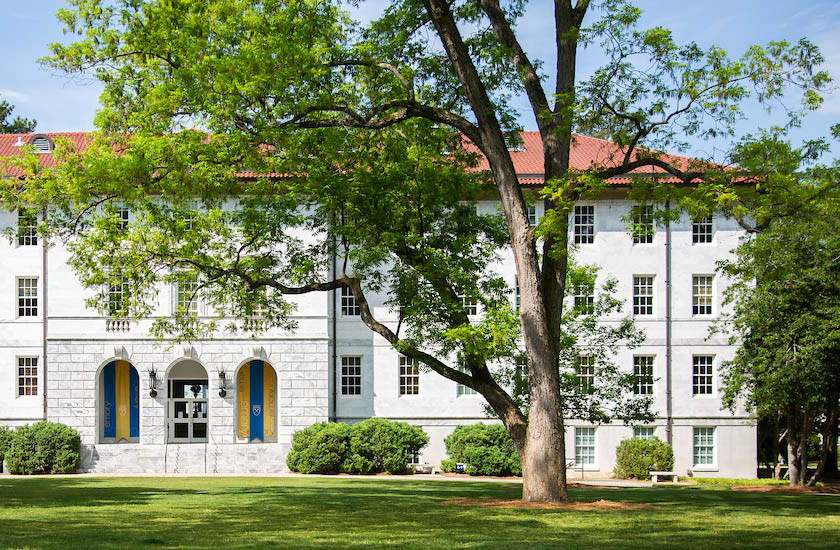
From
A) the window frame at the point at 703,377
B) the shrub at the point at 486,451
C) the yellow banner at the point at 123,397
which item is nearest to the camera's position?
the shrub at the point at 486,451

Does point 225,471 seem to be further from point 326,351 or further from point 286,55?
point 286,55

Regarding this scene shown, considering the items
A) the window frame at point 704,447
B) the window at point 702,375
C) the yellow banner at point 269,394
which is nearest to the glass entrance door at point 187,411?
the yellow banner at point 269,394

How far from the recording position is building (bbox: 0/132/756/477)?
40500mm

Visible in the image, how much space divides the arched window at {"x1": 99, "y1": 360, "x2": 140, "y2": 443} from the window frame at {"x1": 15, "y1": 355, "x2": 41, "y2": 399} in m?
2.51

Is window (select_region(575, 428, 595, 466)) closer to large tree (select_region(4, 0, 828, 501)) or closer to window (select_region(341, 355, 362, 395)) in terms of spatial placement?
window (select_region(341, 355, 362, 395))

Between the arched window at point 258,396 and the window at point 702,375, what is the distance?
16720 millimetres

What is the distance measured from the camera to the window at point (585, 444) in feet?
135

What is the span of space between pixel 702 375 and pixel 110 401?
23624mm

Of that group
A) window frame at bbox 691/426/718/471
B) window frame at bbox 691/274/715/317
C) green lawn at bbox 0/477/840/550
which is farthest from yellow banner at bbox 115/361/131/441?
window frame at bbox 691/274/715/317

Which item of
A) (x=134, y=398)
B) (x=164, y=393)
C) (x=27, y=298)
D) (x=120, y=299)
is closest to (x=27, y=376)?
(x=27, y=298)

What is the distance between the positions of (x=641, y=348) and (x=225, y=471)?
54.9 ft

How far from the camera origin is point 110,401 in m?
42.6

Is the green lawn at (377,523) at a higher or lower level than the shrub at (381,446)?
higher

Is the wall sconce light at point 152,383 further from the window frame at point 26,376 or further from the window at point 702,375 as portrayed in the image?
the window at point 702,375
